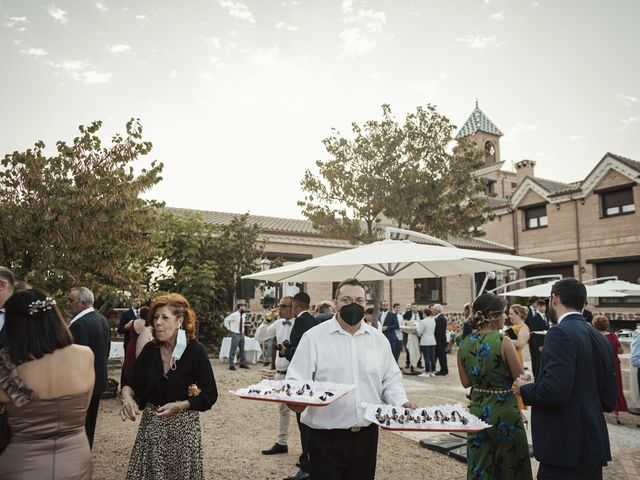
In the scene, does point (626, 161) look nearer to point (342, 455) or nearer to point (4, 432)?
point (342, 455)

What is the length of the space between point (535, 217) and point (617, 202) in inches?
195

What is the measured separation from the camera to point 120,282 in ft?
27.0

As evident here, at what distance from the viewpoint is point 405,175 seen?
16.7 metres

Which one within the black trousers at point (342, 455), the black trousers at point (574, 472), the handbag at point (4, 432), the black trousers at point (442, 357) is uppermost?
the handbag at point (4, 432)

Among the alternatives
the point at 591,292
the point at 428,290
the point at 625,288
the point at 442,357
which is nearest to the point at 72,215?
the point at 442,357

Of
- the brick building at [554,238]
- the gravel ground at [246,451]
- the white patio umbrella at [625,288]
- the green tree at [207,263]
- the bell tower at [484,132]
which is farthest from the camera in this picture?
the bell tower at [484,132]

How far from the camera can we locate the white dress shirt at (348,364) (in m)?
3.23

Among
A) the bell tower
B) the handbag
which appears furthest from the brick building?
the bell tower

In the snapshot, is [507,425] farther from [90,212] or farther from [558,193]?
[558,193]

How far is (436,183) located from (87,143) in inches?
477

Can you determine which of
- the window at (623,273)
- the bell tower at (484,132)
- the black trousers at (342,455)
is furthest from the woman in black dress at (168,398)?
the bell tower at (484,132)

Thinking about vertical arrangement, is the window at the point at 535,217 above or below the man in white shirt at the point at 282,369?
above

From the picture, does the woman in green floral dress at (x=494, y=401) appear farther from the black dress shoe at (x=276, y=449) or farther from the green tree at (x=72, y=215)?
the green tree at (x=72, y=215)

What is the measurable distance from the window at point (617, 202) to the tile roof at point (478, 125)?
32.7 meters
